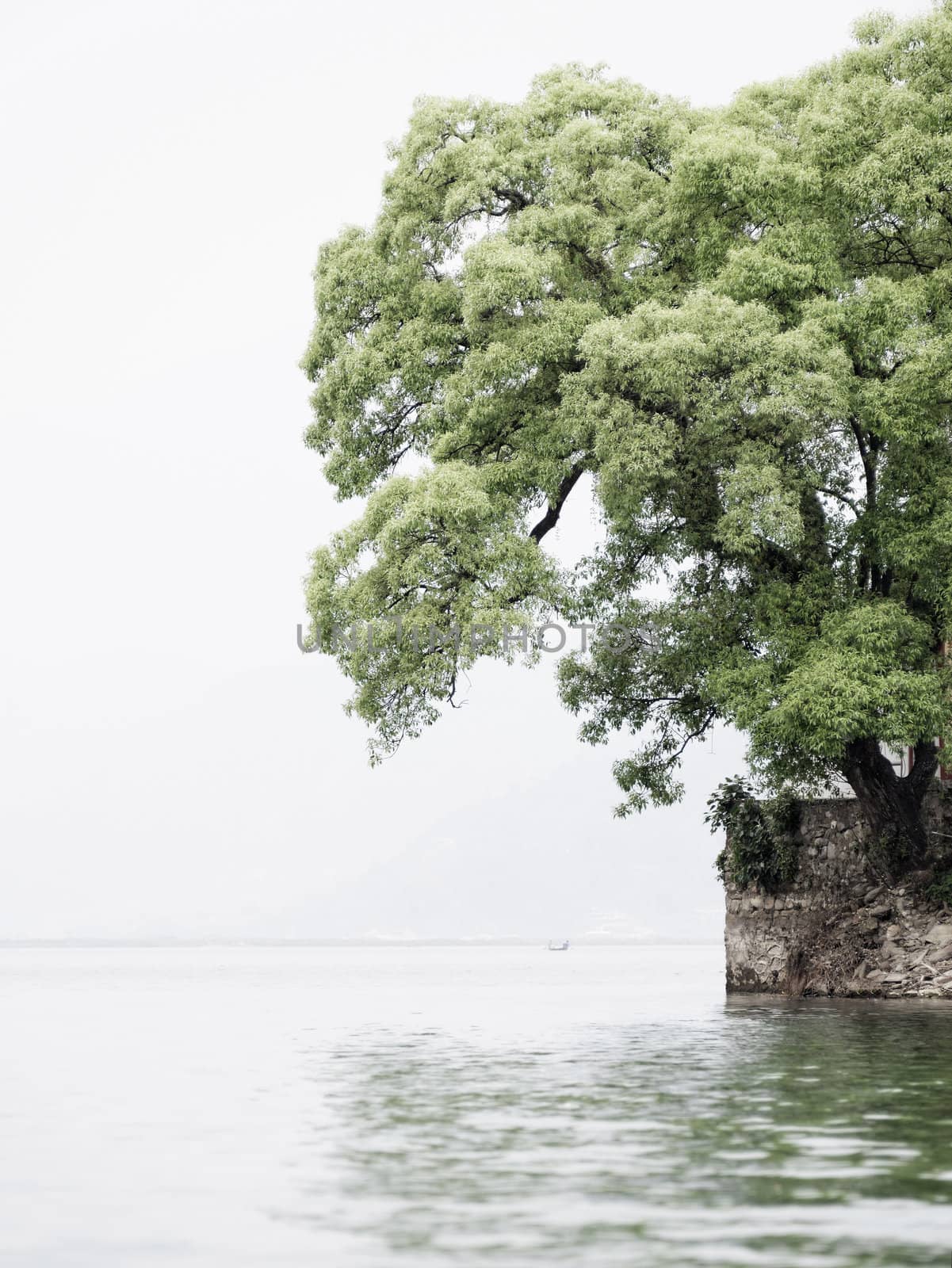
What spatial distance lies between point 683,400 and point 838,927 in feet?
32.4

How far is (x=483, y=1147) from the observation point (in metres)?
9.13

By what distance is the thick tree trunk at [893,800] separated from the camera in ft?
86.8

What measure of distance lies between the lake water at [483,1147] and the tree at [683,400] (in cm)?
599

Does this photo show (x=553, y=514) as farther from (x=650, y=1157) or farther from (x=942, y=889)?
(x=650, y=1157)

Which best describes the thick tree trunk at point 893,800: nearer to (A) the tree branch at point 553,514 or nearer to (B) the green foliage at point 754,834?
(B) the green foliage at point 754,834

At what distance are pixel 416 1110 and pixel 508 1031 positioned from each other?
941 cm

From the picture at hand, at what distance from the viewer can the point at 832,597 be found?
24844mm

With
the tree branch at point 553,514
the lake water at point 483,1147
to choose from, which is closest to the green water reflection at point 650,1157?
the lake water at point 483,1147

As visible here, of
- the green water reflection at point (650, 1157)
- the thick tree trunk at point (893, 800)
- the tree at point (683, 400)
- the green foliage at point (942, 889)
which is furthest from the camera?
the thick tree trunk at point (893, 800)

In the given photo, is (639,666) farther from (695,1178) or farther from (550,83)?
(695,1178)

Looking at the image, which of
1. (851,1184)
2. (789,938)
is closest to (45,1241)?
(851,1184)

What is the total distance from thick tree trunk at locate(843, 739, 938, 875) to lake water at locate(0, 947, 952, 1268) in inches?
249

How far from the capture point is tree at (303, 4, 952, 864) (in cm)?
2319

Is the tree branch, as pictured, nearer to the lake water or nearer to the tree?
the tree
